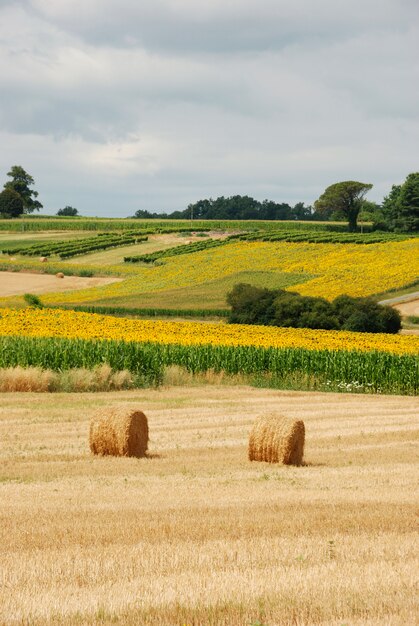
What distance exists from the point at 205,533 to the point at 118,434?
7016 mm

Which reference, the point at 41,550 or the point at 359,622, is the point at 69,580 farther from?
the point at 359,622

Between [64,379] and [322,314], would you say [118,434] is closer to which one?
[64,379]

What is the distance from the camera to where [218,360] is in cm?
3434

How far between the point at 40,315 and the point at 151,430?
81.7 feet

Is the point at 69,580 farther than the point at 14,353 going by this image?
No

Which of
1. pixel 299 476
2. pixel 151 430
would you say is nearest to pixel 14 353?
pixel 151 430

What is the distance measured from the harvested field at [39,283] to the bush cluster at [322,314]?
28.5 meters

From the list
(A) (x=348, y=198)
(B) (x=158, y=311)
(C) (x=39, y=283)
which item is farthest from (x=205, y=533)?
(A) (x=348, y=198)

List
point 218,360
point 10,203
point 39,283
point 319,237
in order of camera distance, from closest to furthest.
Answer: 1. point 218,360
2. point 39,283
3. point 319,237
4. point 10,203

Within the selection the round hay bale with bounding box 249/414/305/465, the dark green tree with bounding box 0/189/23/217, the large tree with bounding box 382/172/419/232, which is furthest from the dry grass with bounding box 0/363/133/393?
the dark green tree with bounding box 0/189/23/217

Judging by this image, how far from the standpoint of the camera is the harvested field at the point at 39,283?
8349 cm

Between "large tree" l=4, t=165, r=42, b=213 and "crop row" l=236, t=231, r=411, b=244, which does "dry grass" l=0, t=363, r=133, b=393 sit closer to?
"crop row" l=236, t=231, r=411, b=244

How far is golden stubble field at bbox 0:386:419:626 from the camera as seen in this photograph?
8305 mm

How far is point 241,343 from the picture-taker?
37.5 metres
